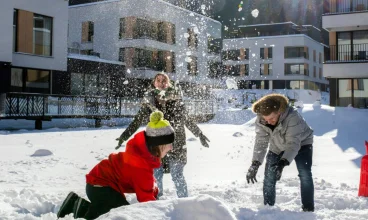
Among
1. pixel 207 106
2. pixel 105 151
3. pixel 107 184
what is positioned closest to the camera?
pixel 107 184

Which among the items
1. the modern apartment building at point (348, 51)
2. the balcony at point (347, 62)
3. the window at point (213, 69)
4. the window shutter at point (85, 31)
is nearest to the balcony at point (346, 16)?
the modern apartment building at point (348, 51)

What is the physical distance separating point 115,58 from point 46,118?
2198 cm

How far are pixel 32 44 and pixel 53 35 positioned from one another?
167 centimetres

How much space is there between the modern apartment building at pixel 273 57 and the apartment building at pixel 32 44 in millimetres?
38177

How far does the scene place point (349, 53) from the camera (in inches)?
1190

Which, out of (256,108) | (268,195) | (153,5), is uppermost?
(153,5)

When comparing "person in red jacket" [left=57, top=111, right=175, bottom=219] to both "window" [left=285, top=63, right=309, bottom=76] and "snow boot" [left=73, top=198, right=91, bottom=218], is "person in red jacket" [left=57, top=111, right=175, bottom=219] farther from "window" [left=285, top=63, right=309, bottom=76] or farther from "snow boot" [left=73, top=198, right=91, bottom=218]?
"window" [left=285, top=63, right=309, bottom=76]

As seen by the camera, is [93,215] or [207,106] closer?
[93,215]

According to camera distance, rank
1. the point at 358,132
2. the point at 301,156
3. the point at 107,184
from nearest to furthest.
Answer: the point at 107,184 → the point at 301,156 → the point at 358,132

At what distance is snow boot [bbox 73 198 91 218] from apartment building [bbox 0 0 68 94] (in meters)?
20.0

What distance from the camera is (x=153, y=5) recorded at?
40.4 meters

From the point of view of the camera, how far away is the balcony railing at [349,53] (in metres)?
29.8

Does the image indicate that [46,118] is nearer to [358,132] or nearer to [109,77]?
[358,132]

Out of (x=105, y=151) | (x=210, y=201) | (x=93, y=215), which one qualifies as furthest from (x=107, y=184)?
(x=105, y=151)
